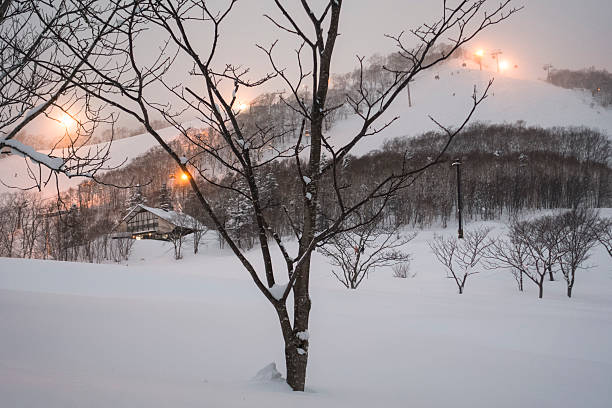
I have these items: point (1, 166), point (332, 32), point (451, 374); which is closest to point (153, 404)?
point (332, 32)

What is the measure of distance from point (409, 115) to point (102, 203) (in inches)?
2437

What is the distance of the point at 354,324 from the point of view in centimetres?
540

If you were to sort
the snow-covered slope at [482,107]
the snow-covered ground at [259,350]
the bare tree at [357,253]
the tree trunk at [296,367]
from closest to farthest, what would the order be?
the snow-covered ground at [259,350] → the tree trunk at [296,367] → the bare tree at [357,253] → the snow-covered slope at [482,107]

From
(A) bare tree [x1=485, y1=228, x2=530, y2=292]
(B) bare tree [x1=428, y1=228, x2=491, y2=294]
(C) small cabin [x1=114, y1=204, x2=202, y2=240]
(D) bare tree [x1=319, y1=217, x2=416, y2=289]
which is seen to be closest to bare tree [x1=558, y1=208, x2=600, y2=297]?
(A) bare tree [x1=485, y1=228, x2=530, y2=292]

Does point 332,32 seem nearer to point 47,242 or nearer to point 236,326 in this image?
point 236,326

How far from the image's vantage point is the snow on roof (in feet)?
132

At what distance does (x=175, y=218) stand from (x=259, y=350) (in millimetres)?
41973

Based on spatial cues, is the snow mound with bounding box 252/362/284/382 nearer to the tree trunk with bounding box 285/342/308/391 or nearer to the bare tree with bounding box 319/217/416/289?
the tree trunk with bounding box 285/342/308/391

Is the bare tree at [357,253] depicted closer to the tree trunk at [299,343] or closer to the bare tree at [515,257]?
the bare tree at [515,257]

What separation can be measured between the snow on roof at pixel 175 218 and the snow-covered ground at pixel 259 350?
32256mm

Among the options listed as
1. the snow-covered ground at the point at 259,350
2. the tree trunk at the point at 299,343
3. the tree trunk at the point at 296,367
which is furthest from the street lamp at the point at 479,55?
the tree trunk at the point at 296,367

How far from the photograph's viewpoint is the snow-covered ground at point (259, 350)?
2.21 metres

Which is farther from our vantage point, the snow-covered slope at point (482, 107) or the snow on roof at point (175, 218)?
the snow-covered slope at point (482, 107)

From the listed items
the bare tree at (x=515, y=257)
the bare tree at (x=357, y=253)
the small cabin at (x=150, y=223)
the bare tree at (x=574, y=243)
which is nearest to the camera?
the bare tree at (x=357, y=253)
